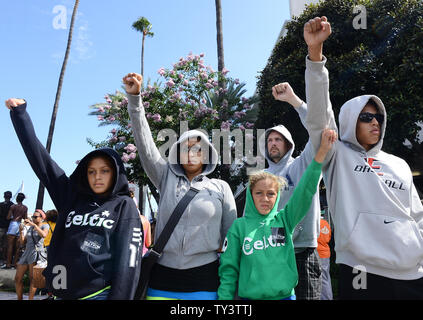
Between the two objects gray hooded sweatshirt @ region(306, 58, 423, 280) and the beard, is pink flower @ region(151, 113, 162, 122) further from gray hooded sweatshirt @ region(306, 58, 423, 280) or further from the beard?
gray hooded sweatshirt @ region(306, 58, 423, 280)

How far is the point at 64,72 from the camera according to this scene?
16.1 meters

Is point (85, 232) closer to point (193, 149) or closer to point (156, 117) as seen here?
point (193, 149)

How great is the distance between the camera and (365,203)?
1892mm

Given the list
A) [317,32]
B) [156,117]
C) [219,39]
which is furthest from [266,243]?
[219,39]

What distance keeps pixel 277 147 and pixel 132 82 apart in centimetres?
141

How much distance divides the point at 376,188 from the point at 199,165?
118cm

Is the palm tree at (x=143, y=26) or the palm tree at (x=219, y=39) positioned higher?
the palm tree at (x=143, y=26)

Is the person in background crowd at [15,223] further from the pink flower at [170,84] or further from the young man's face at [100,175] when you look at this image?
the young man's face at [100,175]

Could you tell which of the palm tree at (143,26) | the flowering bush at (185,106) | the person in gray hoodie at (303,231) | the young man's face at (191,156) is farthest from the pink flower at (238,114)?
the palm tree at (143,26)

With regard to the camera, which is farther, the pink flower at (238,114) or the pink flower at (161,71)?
the pink flower at (161,71)

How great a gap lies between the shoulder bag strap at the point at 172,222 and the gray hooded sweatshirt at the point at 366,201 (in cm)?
91

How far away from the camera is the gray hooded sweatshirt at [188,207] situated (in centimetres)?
211
